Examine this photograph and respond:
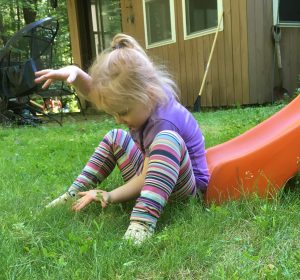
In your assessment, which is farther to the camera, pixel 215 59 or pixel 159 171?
pixel 215 59

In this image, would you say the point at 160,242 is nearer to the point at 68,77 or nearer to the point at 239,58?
the point at 68,77

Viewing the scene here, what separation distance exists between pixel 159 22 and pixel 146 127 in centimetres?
602

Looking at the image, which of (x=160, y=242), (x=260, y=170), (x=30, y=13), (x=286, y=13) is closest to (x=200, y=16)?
(x=286, y=13)

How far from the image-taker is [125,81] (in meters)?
1.64

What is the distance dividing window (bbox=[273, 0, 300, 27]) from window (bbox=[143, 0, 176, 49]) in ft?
5.49

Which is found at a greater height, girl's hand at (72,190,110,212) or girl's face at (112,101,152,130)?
girl's face at (112,101,152,130)

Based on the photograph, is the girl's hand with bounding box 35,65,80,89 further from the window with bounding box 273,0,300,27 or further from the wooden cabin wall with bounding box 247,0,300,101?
the window with bounding box 273,0,300,27

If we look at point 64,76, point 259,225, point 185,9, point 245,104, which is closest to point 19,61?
point 185,9

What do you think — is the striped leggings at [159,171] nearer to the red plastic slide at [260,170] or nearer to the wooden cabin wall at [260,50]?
the red plastic slide at [260,170]

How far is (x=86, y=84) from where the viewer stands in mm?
1988

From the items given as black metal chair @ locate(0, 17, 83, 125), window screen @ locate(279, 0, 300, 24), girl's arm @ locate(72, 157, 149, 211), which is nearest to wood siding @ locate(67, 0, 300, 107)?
window screen @ locate(279, 0, 300, 24)

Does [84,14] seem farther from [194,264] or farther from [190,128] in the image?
[194,264]

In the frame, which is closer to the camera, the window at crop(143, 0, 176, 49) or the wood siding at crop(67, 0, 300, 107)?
the wood siding at crop(67, 0, 300, 107)

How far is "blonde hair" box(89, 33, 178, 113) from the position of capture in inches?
64.8
